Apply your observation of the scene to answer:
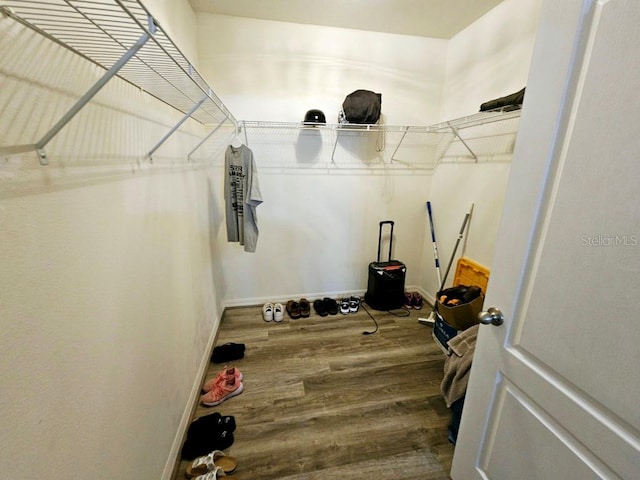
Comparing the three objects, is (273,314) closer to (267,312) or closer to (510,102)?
(267,312)

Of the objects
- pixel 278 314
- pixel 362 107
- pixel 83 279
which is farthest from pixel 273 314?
pixel 362 107

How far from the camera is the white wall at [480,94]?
1.82m

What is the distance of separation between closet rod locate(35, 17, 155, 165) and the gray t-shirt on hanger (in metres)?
1.47

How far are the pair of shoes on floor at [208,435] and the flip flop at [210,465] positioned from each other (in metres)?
0.07

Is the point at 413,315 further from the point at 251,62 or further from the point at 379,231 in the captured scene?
the point at 251,62

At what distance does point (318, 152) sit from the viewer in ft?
8.46

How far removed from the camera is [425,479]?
4.26ft

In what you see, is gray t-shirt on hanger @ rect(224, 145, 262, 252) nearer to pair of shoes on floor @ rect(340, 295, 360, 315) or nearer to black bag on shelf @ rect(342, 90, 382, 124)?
black bag on shelf @ rect(342, 90, 382, 124)

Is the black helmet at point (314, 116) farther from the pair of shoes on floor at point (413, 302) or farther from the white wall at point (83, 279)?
the pair of shoes on floor at point (413, 302)

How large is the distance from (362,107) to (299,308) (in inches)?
81.6

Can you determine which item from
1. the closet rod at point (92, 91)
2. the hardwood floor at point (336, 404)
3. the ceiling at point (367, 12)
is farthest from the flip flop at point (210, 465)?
the ceiling at point (367, 12)

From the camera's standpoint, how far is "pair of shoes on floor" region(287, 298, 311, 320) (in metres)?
2.68

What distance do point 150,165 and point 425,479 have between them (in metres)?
2.09

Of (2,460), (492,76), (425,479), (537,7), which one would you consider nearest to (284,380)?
(425,479)
